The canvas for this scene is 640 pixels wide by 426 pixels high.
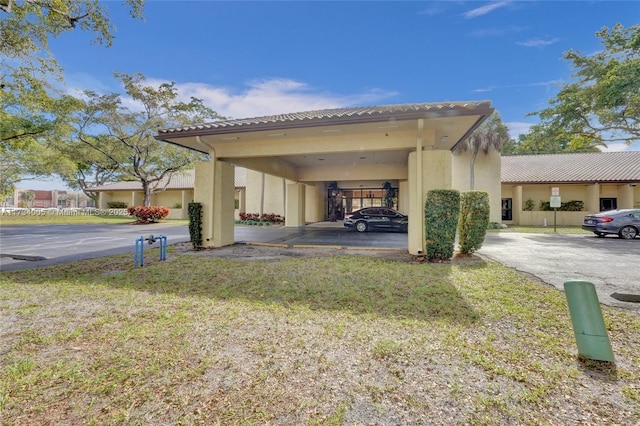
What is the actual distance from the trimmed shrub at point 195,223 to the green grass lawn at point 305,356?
3.97 m

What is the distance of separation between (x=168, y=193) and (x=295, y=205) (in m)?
19.0

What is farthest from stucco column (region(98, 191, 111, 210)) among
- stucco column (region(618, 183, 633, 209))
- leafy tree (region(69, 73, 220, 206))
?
stucco column (region(618, 183, 633, 209))

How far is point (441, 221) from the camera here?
700 cm

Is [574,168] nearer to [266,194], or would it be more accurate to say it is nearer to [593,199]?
[593,199]

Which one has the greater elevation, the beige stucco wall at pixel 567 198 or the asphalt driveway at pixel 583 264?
the beige stucco wall at pixel 567 198

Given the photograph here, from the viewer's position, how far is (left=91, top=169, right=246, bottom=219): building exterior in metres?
28.1

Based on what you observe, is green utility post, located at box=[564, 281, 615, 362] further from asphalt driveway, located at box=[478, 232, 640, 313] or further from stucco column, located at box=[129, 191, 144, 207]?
stucco column, located at box=[129, 191, 144, 207]

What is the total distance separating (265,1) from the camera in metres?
9.33

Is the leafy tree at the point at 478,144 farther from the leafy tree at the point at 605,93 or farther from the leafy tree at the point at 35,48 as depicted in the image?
the leafy tree at the point at 35,48

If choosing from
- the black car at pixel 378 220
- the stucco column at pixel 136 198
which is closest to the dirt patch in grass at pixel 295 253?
the black car at pixel 378 220

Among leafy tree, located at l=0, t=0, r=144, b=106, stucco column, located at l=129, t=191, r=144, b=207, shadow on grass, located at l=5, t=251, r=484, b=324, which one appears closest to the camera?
shadow on grass, located at l=5, t=251, r=484, b=324

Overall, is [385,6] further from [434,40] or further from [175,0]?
[175,0]

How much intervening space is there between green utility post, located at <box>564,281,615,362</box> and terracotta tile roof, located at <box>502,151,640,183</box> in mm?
20830

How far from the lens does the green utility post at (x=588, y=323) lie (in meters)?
2.66
